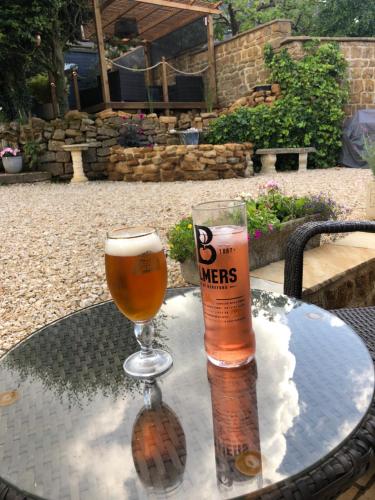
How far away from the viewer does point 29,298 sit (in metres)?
2.41

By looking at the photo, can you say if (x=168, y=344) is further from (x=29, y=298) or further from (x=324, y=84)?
(x=324, y=84)

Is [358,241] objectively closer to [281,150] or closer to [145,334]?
[145,334]

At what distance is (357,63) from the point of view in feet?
30.1

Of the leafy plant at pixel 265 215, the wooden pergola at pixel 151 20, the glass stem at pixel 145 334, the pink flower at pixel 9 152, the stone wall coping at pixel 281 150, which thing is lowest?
the leafy plant at pixel 265 215

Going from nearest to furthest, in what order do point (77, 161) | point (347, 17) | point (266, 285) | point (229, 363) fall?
1. point (229, 363)
2. point (266, 285)
3. point (77, 161)
4. point (347, 17)

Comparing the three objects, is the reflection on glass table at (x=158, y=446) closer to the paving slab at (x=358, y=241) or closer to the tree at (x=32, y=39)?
the paving slab at (x=358, y=241)

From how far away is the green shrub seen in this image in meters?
8.62

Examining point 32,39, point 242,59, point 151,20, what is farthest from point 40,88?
point 242,59

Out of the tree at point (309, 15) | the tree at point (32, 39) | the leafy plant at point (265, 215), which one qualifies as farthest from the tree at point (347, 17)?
the leafy plant at point (265, 215)

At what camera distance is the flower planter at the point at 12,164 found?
26.2ft

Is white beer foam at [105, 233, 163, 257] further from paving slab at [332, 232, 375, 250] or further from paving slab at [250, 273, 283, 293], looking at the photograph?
paving slab at [332, 232, 375, 250]

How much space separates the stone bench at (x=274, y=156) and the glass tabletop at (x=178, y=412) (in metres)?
7.64

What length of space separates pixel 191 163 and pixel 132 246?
6.66 m

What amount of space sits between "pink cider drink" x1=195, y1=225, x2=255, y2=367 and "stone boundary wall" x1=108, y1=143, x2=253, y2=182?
6637 mm
